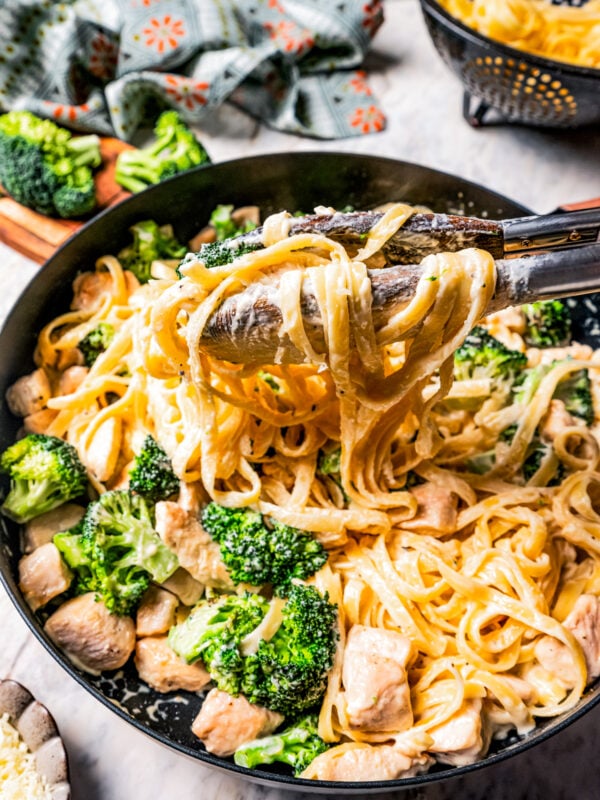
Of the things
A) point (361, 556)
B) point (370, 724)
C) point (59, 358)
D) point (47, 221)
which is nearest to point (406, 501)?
point (361, 556)

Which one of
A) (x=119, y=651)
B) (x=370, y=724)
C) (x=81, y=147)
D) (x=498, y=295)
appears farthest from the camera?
(x=81, y=147)

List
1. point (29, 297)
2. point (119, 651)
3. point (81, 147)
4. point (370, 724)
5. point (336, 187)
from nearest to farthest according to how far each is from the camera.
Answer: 1. point (370, 724)
2. point (119, 651)
3. point (29, 297)
4. point (336, 187)
5. point (81, 147)

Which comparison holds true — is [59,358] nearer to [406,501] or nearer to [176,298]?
[176,298]

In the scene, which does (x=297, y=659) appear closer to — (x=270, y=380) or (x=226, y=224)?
(x=270, y=380)

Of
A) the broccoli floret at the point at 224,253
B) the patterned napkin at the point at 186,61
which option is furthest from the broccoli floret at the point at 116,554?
the patterned napkin at the point at 186,61

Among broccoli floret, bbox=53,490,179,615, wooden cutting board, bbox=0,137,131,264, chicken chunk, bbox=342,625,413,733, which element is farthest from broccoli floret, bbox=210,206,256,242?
chicken chunk, bbox=342,625,413,733

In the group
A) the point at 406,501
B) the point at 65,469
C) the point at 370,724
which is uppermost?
the point at 65,469
